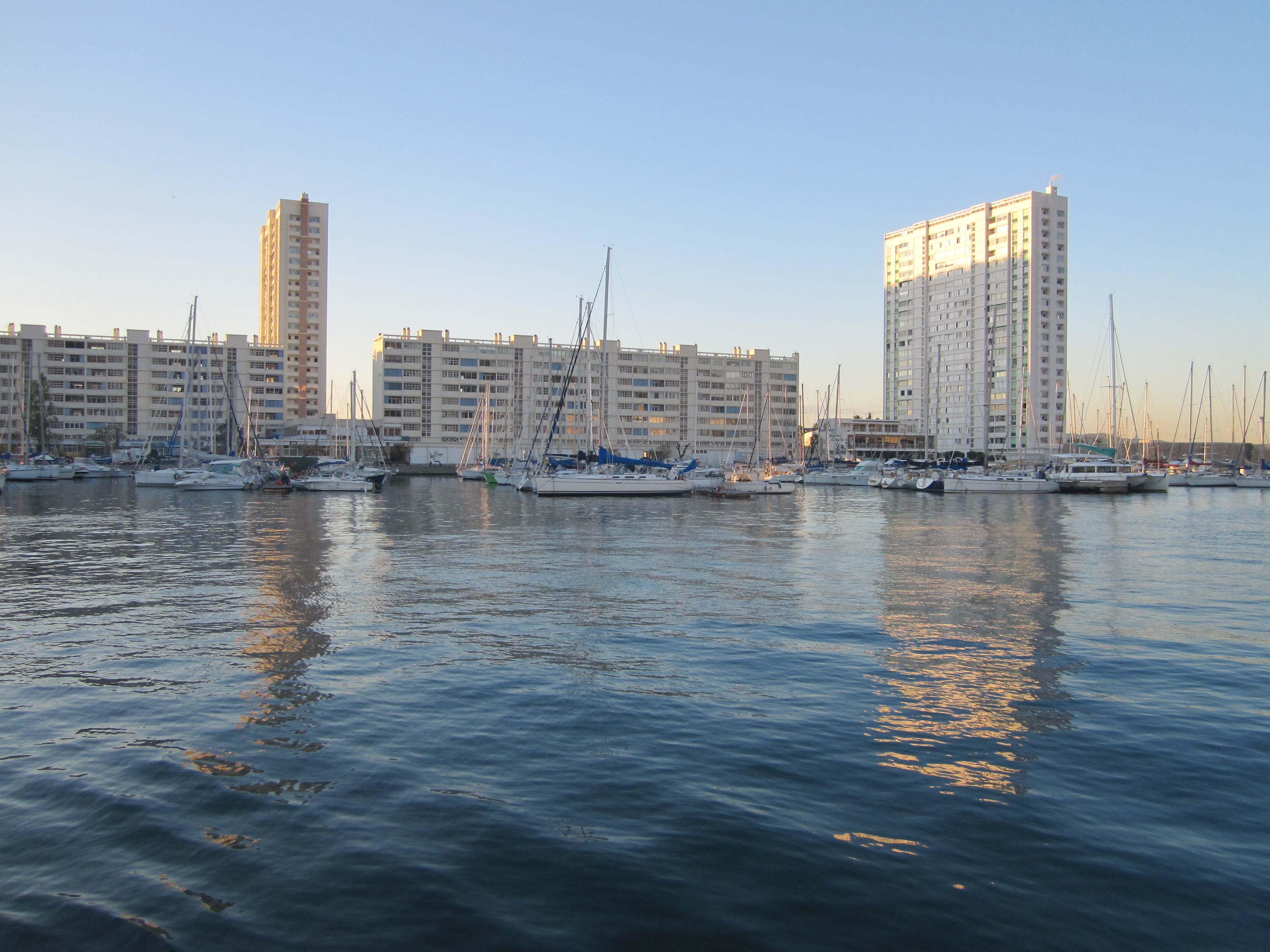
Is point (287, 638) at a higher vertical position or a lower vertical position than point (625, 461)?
lower

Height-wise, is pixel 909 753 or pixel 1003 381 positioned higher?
pixel 1003 381

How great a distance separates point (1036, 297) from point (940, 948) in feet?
490

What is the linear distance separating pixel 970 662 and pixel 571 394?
406 ft

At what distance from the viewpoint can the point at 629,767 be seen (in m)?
8.10

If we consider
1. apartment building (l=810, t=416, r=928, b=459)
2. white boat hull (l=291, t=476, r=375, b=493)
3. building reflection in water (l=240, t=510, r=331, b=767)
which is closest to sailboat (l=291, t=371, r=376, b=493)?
white boat hull (l=291, t=476, r=375, b=493)

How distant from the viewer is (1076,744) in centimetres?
889

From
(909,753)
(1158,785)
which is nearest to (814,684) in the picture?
(909,753)

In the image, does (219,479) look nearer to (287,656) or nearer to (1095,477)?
(287,656)

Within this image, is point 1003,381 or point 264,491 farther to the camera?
point 1003,381

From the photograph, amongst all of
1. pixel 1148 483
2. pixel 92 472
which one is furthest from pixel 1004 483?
pixel 92 472

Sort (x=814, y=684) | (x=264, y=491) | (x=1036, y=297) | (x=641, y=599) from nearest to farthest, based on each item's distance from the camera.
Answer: (x=814, y=684), (x=641, y=599), (x=264, y=491), (x=1036, y=297)

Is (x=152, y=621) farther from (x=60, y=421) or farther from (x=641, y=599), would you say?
(x=60, y=421)

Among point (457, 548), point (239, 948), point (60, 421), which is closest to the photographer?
point (239, 948)

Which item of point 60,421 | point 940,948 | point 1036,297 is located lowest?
point 940,948
